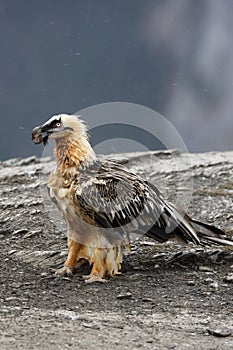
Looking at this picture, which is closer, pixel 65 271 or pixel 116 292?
pixel 116 292

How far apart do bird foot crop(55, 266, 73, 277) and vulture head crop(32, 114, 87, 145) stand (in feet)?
3.86

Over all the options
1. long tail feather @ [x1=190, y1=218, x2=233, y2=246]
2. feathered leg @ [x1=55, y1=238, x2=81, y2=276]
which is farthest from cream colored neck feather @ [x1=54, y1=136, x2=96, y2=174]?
long tail feather @ [x1=190, y1=218, x2=233, y2=246]

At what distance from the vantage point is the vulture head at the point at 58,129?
23.0 feet

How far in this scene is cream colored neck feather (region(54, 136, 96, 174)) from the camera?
6.99 meters

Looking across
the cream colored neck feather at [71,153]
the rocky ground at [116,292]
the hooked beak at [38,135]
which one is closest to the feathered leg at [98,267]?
the rocky ground at [116,292]

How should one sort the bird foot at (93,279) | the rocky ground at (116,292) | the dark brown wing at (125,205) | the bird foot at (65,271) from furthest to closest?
the bird foot at (65,271) → the bird foot at (93,279) → the dark brown wing at (125,205) → the rocky ground at (116,292)

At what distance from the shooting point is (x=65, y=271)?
23.7ft

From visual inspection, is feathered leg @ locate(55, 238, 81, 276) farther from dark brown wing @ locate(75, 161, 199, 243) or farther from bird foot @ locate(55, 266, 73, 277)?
dark brown wing @ locate(75, 161, 199, 243)

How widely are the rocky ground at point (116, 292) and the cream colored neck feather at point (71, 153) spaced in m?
1.04

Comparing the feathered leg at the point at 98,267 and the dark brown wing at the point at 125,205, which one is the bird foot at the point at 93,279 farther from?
the dark brown wing at the point at 125,205

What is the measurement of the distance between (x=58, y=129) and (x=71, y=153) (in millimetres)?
247

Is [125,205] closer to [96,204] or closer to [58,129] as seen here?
[96,204]

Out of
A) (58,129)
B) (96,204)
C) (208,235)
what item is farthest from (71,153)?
(208,235)

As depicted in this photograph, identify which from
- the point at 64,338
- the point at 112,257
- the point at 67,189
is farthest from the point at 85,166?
the point at 64,338
